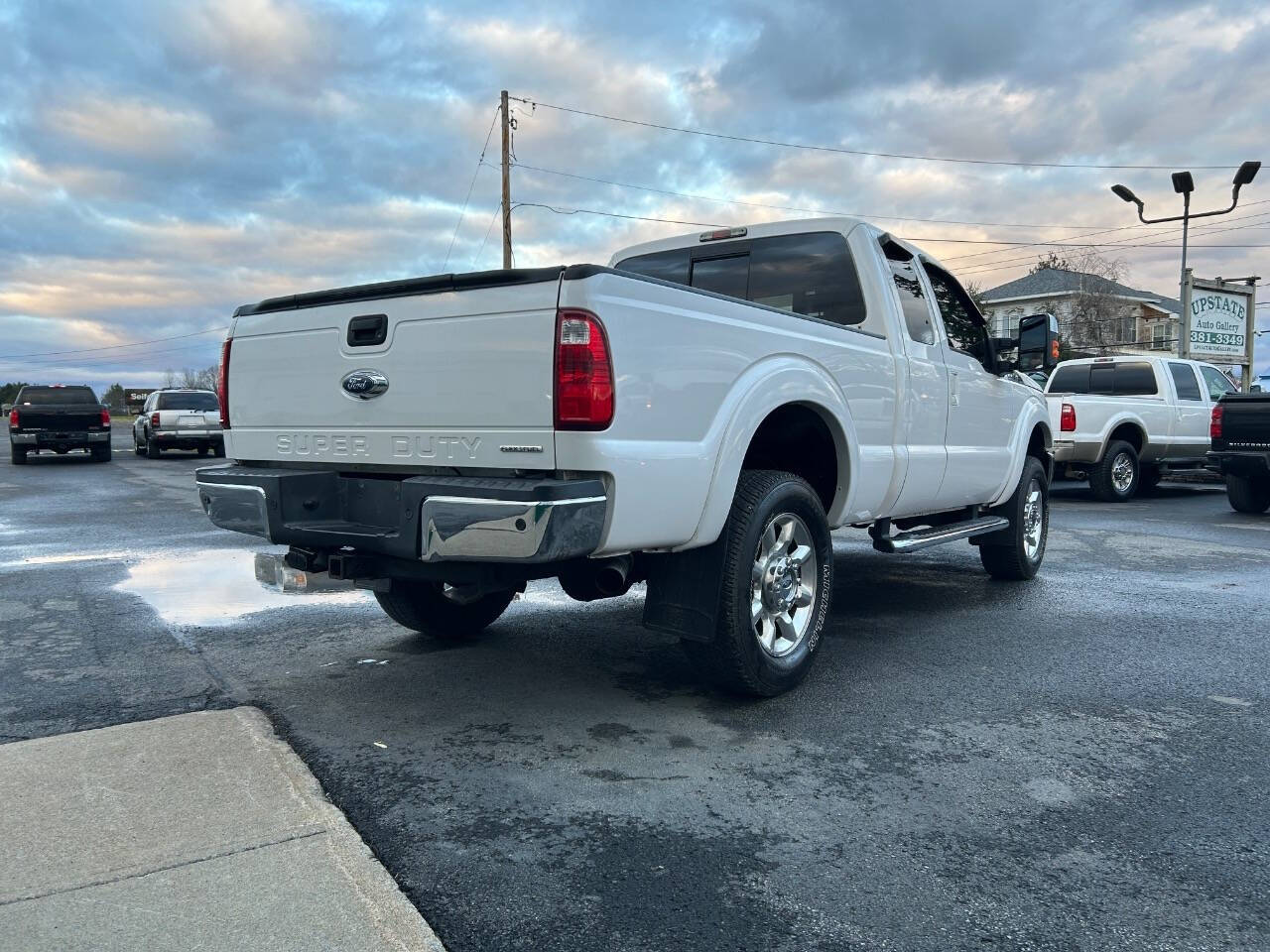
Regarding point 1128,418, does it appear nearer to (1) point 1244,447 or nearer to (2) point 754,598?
(1) point 1244,447

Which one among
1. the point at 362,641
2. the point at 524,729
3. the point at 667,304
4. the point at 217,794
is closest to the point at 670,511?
the point at 667,304

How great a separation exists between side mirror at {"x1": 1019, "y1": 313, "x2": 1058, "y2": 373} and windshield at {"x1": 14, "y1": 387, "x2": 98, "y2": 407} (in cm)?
2231

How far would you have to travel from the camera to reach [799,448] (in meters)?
5.07

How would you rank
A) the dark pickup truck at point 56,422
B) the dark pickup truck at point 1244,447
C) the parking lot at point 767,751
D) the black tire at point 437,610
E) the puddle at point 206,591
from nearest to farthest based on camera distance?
the parking lot at point 767,751, the black tire at point 437,610, the puddle at point 206,591, the dark pickup truck at point 1244,447, the dark pickup truck at point 56,422

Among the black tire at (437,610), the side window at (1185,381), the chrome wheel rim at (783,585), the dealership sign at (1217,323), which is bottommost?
the black tire at (437,610)

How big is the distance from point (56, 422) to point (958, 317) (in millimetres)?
21780

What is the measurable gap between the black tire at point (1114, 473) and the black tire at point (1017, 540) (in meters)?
6.78

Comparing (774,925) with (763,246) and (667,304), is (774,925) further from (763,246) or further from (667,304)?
(763,246)

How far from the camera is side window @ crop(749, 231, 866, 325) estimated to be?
5430 millimetres

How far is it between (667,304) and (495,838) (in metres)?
1.89

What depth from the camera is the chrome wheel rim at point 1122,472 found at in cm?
1360

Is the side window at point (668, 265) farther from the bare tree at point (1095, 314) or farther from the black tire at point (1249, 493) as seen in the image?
the bare tree at point (1095, 314)

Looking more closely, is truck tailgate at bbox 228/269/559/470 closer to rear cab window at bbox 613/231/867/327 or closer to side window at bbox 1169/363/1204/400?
rear cab window at bbox 613/231/867/327

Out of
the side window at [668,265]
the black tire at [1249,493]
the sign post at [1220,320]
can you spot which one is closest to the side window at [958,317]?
the side window at [668,265]
